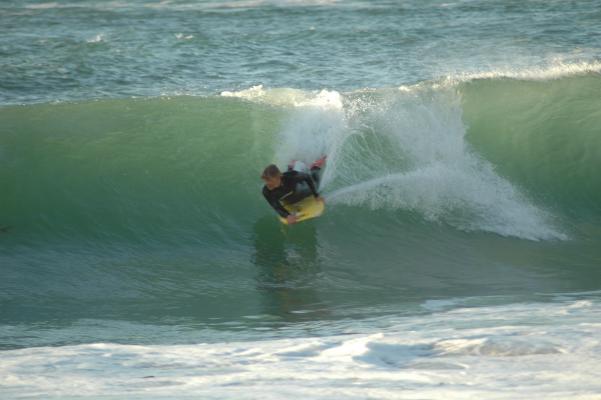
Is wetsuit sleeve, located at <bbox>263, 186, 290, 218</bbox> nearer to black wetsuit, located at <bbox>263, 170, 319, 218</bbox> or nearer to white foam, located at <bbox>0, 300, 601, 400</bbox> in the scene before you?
black wetsuit, located at <bbox>263, 170, 319, 218</bbox>

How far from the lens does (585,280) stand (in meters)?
8.16

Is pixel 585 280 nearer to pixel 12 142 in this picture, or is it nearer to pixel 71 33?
pixel 12 142

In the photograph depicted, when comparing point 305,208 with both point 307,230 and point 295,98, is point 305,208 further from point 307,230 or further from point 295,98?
point 295,98

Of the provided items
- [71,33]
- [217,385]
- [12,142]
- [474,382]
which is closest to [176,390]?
[217,385]

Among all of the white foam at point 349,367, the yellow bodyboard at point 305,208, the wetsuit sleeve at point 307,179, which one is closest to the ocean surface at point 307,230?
the white foam at point 349,367

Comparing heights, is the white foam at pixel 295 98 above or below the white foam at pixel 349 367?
above

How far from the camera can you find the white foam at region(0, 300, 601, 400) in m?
4.29

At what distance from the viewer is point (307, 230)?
9742mm

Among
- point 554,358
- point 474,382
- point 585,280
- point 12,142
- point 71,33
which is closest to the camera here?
point 474,382

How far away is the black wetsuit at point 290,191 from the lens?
8617mm

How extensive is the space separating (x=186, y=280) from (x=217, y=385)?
161 inches

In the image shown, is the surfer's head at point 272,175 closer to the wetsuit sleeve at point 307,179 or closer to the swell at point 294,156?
the wetsuit sleeve at point 307,179

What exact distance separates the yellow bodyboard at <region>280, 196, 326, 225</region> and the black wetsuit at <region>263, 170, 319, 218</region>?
0.22ft

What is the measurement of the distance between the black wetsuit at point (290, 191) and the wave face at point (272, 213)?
26.5 inches
